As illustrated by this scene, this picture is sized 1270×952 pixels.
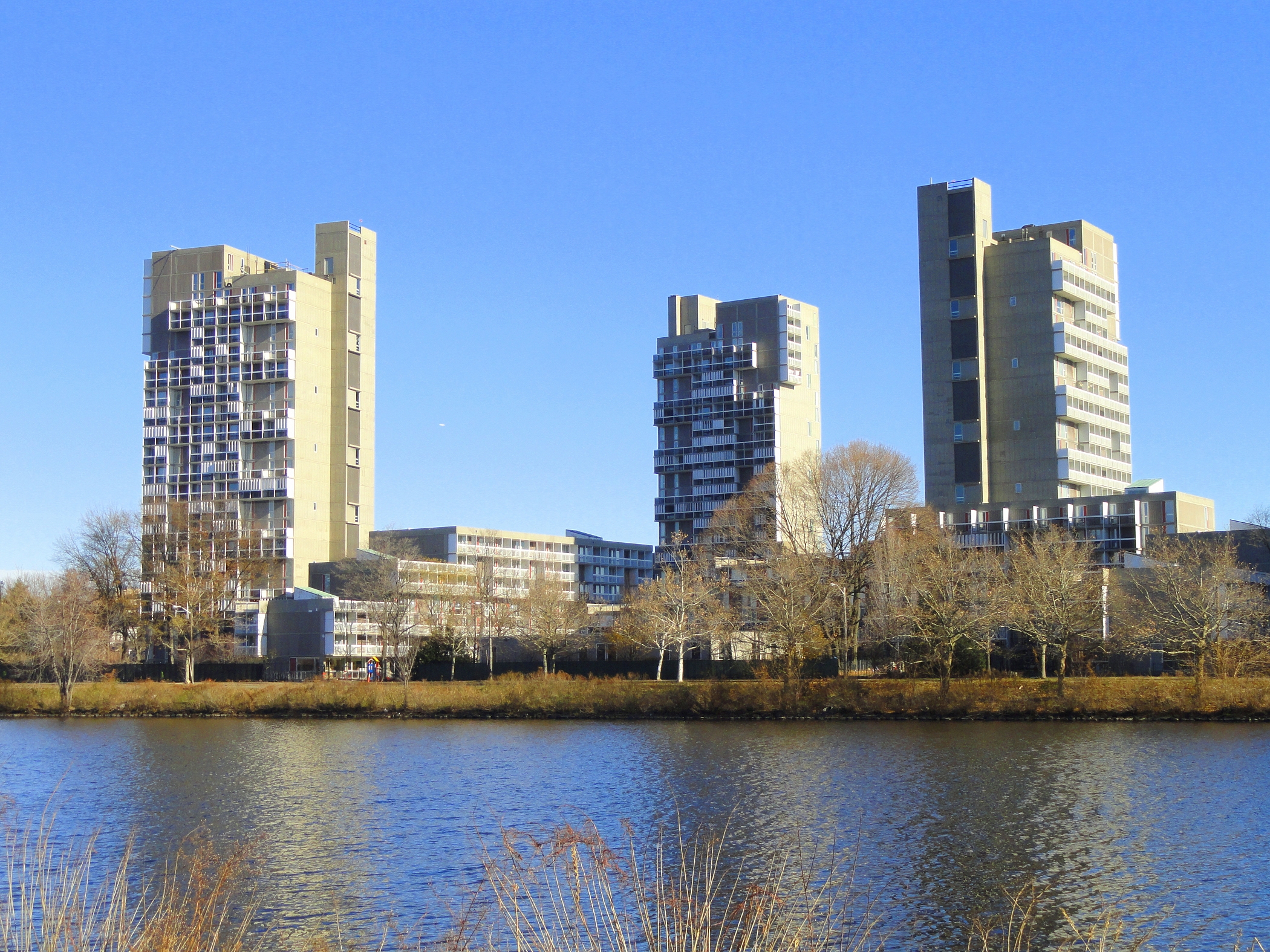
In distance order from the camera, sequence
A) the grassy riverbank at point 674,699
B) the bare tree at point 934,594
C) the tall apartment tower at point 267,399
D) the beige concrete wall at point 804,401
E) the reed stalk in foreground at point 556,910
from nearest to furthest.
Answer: the reed stalk in foreground at point 556,910
the grassy riverbank at point 674,699
the bare tree at point 934,594
the tall apartment tower at point 267,399
the beige concrete wall at point 804,401

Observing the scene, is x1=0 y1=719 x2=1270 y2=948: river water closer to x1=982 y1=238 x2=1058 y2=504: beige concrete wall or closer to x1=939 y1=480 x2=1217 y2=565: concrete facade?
x1=939 y1=480 x2=1217 y2=565: concrete facade

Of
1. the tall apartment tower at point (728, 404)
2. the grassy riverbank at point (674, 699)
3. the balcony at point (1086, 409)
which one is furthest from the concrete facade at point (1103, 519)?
the tall apartment tower at point (728, 404)

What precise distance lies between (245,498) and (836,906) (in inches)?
5026

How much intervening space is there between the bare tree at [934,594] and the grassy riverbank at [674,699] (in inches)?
129

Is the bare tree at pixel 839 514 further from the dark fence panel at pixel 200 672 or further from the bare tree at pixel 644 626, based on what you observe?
the dark fence panel at pixel 200 672

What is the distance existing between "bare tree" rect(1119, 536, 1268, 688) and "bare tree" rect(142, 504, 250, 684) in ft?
259

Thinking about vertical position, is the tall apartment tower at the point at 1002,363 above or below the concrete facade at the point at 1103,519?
above

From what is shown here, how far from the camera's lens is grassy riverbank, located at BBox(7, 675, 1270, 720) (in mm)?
74688

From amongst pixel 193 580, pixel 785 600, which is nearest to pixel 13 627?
pixel 193 580

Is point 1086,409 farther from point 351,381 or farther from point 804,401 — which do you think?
point 351,381

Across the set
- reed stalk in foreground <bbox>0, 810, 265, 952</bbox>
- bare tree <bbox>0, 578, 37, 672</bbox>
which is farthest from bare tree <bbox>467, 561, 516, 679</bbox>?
reed stalk in foreground <bbox>0, 810, 265, 952</bbox>

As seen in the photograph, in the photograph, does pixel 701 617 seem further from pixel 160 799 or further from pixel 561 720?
pixel 160 799

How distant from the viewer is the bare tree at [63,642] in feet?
327

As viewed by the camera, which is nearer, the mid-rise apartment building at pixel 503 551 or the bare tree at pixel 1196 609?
the bare tree at pixel 1196 609
